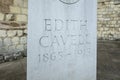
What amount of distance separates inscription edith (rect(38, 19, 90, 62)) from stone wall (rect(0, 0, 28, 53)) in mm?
2793

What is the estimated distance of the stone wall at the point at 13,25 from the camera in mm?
4770

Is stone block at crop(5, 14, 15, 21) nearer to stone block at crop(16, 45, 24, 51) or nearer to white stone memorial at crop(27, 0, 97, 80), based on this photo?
stone block at crop(16, 45, 24, 51)

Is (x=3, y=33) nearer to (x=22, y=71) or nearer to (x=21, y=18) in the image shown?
(x=21, y=18)

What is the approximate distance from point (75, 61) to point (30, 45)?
1.81 ft

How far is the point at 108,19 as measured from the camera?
31.0 feet

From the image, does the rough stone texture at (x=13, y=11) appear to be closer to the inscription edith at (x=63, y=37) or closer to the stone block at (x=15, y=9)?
the stone block at (x=15, y=9)

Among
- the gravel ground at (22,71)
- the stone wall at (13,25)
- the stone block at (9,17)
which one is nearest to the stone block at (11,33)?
the stone wall at (13,25)

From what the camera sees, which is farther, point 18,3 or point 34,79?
point 18,3

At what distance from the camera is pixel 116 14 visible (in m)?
9.23

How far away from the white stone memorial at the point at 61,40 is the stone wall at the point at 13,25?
279cm

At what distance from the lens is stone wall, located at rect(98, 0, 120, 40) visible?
364 inches

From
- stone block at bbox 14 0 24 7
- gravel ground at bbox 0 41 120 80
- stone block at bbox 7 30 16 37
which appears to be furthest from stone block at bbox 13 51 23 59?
stone block at bbox 14 0 24 7

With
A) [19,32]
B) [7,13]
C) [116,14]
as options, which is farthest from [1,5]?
[116,14]

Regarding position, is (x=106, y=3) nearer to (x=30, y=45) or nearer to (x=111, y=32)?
(x=111, y=32)
